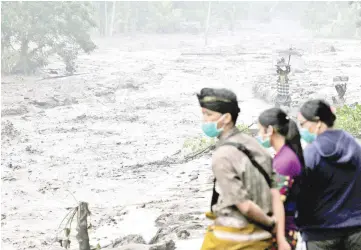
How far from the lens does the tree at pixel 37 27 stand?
27706 millimetres

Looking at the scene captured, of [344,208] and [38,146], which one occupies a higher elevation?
[344,208]

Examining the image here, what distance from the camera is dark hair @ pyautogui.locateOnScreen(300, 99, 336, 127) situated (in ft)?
9.60

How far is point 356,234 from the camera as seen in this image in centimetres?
294

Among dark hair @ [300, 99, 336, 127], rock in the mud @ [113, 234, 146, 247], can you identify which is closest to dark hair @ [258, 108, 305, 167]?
dark hair @ [300, 99, 336, 127]

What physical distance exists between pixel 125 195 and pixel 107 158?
4024 millimetres

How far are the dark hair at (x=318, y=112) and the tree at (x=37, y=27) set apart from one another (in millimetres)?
26228

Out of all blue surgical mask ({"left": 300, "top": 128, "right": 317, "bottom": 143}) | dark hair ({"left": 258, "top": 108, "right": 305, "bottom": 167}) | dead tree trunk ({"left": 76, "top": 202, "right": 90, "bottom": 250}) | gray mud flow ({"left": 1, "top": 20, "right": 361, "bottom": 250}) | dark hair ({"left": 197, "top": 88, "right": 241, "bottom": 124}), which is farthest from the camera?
gray mud flow ({"left": 1, "top": 20, "right": 361, "bottom": 250})

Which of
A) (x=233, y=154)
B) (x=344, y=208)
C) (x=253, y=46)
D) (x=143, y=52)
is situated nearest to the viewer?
(x=233, y=154)

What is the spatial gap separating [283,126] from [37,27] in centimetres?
2703

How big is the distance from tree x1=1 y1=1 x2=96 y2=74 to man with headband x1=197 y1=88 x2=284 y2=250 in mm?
26391

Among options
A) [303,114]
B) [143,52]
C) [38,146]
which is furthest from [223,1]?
[303,114]

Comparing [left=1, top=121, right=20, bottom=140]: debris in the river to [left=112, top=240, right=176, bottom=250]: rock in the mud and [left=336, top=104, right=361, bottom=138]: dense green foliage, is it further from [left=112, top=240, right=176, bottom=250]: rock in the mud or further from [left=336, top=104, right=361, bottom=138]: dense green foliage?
[left=112, top=240, right=176, bottom=250]: rock in the mud

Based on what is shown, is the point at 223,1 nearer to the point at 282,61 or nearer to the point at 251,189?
the point at 282,61

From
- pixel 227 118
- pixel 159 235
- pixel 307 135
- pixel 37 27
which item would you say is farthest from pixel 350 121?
pixel 37 27
